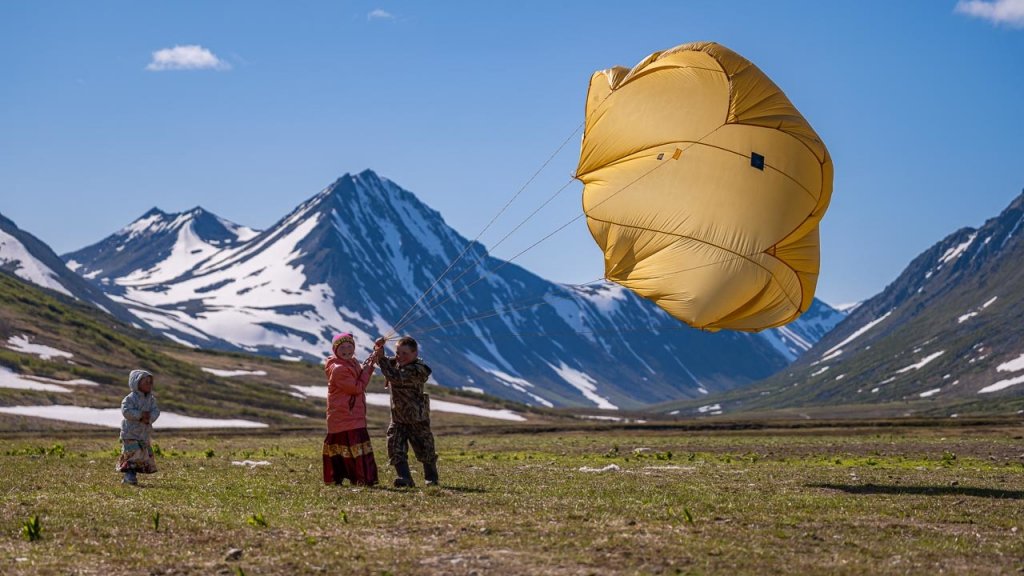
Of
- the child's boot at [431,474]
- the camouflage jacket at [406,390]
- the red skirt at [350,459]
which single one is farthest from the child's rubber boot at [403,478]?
the camouflage jacket at [406,390]

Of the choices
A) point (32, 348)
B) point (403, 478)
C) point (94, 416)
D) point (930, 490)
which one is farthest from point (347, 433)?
point (32, 348)

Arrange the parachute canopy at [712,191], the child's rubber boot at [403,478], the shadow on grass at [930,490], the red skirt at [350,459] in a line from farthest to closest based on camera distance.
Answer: the parachute canopy at [712,191] → the red skirt at [350,459] → the child's rubber boot at [403,478] → the shadow on grass at [930,490]

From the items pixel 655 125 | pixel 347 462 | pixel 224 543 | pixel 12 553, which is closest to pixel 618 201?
pixel 655 125

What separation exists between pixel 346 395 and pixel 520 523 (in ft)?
25.2

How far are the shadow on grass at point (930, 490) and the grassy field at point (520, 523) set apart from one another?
6cm

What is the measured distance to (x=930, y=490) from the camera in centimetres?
2438

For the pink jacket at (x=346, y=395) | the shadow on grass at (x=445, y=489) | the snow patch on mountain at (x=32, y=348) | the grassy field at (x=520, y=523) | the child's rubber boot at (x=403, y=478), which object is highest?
the snow patch on mountain at (x=32, y=348)

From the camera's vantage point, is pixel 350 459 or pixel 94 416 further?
pixel 94 416

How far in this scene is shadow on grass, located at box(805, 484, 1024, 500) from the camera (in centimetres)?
2323

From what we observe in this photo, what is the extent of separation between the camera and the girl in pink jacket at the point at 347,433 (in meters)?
24.7

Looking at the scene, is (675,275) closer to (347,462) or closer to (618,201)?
(618,201)

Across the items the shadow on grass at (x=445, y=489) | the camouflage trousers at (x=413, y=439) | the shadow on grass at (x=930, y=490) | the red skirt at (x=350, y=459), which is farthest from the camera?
the camouflage trousers at (x=413, y=439)

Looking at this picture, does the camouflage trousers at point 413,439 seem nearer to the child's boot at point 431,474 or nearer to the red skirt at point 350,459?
the child's boot at point 431,474

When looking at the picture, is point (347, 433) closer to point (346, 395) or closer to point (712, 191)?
point (346, 395)
